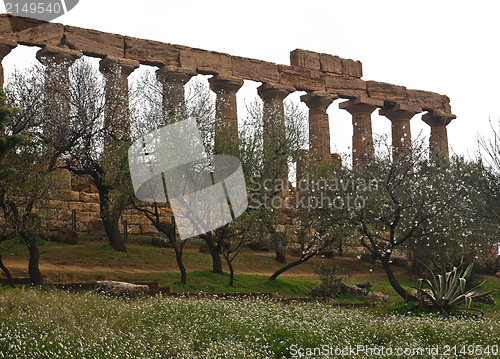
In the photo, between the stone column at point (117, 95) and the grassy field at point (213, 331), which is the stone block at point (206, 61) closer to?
the stone column at point (117, 95)

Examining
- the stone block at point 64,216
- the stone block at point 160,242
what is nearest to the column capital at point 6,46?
the stone block at point 64,216

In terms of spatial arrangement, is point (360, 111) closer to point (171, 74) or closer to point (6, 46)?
point (171, 74)

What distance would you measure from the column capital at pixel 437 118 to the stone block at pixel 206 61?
17.1 metres

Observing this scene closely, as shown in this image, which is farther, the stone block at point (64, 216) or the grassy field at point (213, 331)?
the stone block at point (64, 216)

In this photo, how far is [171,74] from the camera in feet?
106

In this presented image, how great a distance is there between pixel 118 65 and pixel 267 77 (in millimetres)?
9694

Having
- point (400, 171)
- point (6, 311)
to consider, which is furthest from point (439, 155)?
point (6, 311)

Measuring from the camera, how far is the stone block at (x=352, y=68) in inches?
1592

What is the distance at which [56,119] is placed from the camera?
26953 mm

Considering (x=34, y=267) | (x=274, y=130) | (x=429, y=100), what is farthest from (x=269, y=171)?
(x=429, y=100)

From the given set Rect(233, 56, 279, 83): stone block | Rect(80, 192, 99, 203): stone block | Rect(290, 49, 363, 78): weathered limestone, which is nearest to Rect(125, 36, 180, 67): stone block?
Rect(233, 56, 279, 83): stone block

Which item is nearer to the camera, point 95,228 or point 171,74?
point 95,228

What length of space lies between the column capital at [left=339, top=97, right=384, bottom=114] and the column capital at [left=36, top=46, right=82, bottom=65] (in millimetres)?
18663

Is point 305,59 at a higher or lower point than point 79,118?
higher
